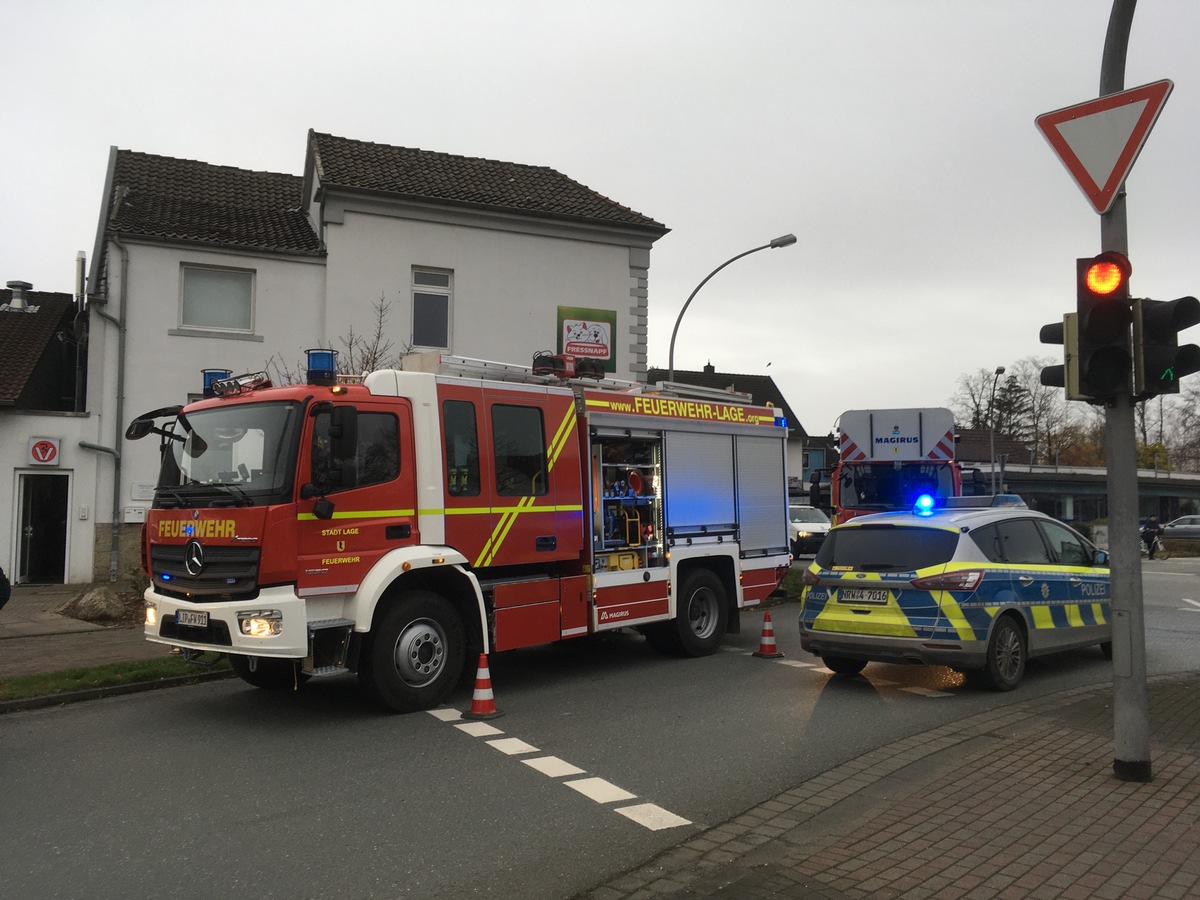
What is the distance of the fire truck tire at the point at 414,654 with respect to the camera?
26.4 feet

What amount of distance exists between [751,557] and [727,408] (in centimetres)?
186

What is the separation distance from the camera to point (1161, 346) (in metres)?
5.91

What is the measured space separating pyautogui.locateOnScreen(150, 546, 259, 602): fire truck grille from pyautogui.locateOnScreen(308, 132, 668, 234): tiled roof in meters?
13.3

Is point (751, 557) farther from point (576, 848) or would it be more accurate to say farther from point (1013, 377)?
point (1013, 377)

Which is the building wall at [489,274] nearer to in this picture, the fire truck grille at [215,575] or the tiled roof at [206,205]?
the tiled roof at [206,205]

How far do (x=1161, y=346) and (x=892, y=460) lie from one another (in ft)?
41.1

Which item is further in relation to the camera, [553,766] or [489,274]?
[489,274]

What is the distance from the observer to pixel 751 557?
1215 cm

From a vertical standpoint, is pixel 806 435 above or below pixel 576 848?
above

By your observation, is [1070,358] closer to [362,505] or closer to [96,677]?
[362,505]

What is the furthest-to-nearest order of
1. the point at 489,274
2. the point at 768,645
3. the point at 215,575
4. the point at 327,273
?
the point at 489,274 → the point at 327,273 → the point at 768,645 → the point at 215,575

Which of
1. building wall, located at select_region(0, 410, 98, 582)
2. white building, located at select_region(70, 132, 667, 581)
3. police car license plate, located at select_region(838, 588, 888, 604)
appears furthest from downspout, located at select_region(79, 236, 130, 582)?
police car license plate, located at select_region(838, 588, 888, 604)

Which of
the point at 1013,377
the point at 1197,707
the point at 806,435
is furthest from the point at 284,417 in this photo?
the point at 1013,377

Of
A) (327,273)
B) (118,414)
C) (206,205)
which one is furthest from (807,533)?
(118,414)
